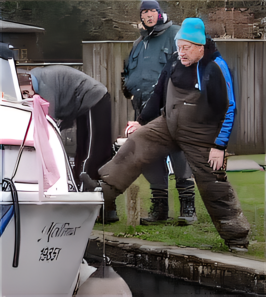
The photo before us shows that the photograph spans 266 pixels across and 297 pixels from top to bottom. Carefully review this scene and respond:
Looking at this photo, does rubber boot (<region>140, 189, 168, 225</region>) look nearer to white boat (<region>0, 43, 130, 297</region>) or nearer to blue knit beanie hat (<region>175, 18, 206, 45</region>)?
white boat (<region>0, 43, 130, 297</region>)

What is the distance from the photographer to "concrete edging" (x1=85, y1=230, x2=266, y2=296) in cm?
417

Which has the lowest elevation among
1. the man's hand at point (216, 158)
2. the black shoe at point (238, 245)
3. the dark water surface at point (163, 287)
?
the dark water surface at point (163, 287)

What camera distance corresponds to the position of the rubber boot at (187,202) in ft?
14.1

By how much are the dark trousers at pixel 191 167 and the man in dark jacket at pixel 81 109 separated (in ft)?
0.57

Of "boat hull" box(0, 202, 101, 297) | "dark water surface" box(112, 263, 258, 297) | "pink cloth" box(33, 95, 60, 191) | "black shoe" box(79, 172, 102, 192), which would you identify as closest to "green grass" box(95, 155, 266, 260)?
"black shoe" box(79, 172, 102, 192)

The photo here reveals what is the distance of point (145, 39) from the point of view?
4250mm

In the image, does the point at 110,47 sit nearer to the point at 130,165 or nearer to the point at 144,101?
the point at 144,101

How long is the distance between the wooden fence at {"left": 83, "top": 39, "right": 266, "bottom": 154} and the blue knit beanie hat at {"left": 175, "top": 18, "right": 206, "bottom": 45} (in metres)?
0.30

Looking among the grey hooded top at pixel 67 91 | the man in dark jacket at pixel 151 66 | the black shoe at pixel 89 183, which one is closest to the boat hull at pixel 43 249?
the black shoe at pixel 89 183

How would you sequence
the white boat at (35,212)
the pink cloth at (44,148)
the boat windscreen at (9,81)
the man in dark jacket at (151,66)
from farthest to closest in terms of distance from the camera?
the man in dark jacket at (151,66) < the boat windscreen at (9,81) < the pink cloth at (44,148) < the white boat at (35,212)

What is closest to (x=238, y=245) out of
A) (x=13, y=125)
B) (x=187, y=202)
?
(x=187, y=202)

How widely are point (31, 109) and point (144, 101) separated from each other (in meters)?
1.19

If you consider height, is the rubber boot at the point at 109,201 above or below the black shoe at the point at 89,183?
below

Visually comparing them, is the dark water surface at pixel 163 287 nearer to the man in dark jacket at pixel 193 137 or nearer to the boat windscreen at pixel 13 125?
the man in dark jacket at pixel 193 137
